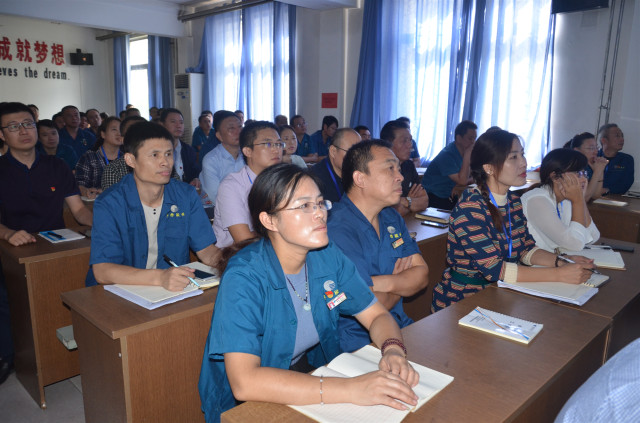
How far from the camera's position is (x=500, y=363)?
132cm

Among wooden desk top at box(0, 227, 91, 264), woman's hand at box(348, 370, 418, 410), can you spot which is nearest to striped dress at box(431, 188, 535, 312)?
woman's hand at box(348, 370, 418, 410)

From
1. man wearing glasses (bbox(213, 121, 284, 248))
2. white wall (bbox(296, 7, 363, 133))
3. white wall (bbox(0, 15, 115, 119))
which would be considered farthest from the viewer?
white wall (bbox(0, 15, 115, 119))

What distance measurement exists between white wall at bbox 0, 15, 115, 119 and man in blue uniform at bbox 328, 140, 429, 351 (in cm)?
1089

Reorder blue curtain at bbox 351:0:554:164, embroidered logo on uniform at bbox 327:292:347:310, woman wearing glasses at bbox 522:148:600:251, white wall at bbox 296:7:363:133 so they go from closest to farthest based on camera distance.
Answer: embroidered logo on uniform at bbox 327:292:347:310 < woman wearing glasses at bbox 522:148:600:251 < blue curtain at bbox 351:0:554:164 < white wall at bbox 296:7:363:133

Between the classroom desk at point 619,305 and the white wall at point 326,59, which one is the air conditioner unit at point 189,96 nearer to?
the white wall at point 326,59

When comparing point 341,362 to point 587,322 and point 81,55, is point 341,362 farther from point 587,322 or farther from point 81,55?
point 81,55

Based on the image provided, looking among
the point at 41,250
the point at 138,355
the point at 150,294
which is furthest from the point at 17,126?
the point at 138,355

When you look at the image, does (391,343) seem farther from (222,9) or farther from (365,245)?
(222,9)

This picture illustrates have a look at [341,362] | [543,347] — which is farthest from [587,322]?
[341,362]

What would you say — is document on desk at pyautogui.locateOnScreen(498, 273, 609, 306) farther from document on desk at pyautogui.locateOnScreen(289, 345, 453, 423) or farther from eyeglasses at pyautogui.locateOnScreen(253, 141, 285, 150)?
eyeglasses at pyautogui.locateOnScreen(253, 141, 285, 150)

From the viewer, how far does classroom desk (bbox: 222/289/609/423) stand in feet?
3.60

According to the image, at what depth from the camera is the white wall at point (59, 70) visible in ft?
33.0

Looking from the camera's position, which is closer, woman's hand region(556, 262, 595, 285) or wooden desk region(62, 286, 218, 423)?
wooden desk region(62, 286, 218, 423)

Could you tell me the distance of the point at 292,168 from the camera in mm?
1367
